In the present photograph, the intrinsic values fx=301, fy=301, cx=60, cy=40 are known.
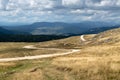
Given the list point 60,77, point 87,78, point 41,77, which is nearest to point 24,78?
point 41,77

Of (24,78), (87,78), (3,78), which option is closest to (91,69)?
(87,78)

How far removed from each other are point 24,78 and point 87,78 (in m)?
5.91

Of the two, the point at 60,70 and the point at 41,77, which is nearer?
the point at 41,77

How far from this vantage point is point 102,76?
25.1 metres

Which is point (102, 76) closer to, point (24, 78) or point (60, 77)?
point (60, 77)

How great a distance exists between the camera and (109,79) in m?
24.3

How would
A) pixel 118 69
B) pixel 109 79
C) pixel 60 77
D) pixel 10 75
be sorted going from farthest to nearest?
1. pixel 10 75
2. pixel 118 69
3. pixel 60 77
4. pixel 109 79

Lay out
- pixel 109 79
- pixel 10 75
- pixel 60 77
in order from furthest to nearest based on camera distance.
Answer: pixel 10 75
pixel 60 77
pixel 109 79

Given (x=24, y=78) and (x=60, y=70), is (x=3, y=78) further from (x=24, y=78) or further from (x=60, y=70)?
(x=60, y=70)

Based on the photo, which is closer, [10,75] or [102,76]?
[102,76]

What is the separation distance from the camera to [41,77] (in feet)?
88.3

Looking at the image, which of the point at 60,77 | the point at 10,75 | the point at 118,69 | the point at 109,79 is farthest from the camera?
the point at 10,75

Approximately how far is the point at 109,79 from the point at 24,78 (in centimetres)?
782

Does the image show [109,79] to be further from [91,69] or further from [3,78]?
[3,78]
